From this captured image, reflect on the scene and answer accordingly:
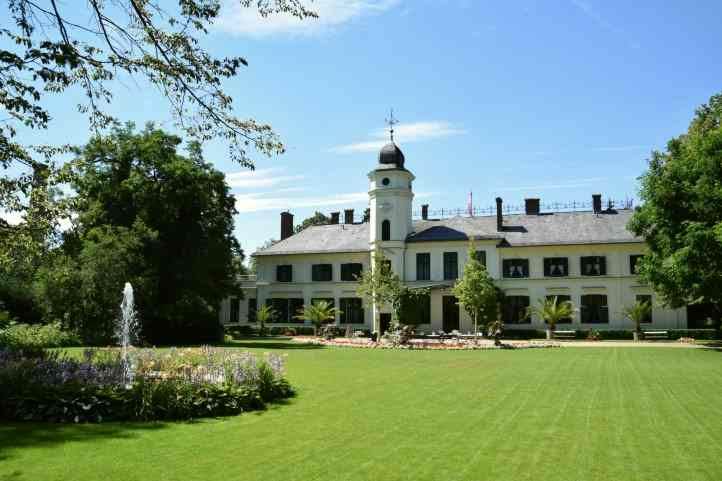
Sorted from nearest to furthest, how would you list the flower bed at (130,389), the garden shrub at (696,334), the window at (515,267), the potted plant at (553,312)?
the flower bed at (130,389) → the garden shrub at (696,334) → the potted plant at (553,312) → the window at (515,267)

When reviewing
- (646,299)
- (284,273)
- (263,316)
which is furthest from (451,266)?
(263,316)

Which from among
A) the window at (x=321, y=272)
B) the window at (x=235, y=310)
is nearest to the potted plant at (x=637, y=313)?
the window at (x=321, y=272)

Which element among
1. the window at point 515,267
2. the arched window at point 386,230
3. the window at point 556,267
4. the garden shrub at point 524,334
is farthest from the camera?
the arched window at point 386,230

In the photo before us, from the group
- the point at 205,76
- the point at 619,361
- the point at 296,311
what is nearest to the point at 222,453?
the point at 205,76

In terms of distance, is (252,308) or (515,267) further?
(252,308)

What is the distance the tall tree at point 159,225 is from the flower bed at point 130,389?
19.5 meters

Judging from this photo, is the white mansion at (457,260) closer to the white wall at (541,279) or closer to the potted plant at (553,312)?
the white wall at (541,279)

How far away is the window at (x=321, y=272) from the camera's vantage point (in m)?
47.3

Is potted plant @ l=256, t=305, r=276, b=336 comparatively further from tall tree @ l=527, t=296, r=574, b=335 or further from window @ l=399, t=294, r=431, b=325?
tall tree @ l=527, t=296, r=574, b=335

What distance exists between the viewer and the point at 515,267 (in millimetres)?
42188

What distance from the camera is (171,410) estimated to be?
10.1m

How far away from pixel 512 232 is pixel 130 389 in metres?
36.8

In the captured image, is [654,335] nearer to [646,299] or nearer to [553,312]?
[646,299]

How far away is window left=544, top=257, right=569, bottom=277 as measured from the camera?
136 ft
